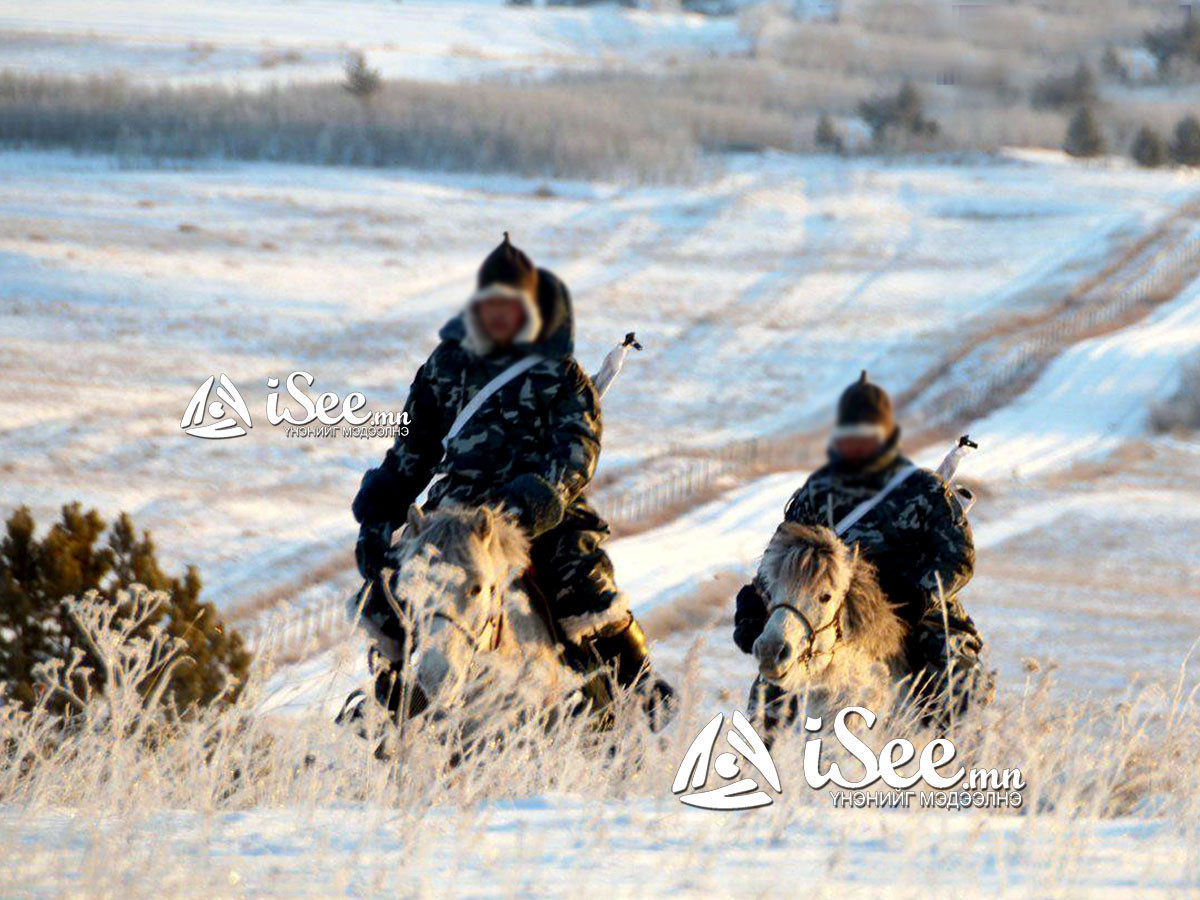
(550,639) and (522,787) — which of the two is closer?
(522,787)

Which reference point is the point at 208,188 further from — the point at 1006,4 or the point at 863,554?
the point at 1006,4

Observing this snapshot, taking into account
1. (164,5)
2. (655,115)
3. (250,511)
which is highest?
(164,5)

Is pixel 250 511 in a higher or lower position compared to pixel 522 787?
lower

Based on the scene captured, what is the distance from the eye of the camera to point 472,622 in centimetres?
563

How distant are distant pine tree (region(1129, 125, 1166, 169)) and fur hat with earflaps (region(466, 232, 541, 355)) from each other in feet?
261

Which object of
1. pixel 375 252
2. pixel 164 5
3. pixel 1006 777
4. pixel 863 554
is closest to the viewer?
pixel 1006 777

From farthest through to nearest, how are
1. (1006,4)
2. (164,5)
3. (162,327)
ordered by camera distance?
(1006,4)
(164,5)
(162,327)

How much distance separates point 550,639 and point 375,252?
1856 inches

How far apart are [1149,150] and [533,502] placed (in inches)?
3173

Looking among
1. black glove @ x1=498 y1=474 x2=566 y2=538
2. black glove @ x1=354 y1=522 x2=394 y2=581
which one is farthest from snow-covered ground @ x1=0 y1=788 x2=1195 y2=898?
black glove @ x1=354 y1=522 x2=394 y2=581

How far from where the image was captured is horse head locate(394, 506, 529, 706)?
17.5 feet

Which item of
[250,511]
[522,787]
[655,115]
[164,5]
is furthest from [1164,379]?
[164,5]

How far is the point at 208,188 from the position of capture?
5688 centimetres

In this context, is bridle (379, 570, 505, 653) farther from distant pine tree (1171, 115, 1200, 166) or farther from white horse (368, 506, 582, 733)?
distant pine tree (1171, 115, 1200, 166)
